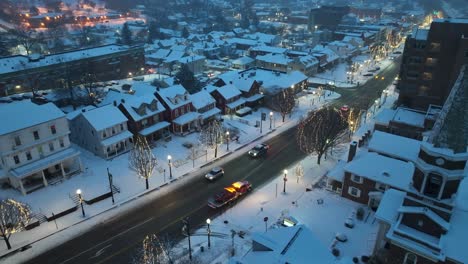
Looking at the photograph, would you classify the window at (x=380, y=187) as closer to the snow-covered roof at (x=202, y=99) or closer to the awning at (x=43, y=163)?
the snow-covered roof at (x=202, y=99)

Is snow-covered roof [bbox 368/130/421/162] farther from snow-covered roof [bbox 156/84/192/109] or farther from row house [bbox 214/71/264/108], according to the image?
snow-covered roof [bbox 156/84/192/109]

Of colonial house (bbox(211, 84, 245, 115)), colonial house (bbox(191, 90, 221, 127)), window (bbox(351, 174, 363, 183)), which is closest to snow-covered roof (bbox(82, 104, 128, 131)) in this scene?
colonial house (bbox(191, 90, 221, 127))

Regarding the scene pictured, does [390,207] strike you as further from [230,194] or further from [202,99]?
[202,99]

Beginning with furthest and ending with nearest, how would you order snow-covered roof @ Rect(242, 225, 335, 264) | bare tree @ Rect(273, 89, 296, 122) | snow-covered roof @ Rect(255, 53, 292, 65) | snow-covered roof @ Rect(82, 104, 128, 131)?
snow-covered roof @ Rect(255, 53, 292, 65), bare tree @ Rect(273, 89, 296, 122), snow-covered roof @ Rect(82, 104, 128, 131), snow-covered roof @ Rect(242, 225, 335, 264)

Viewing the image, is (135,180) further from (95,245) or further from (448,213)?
(448,213)

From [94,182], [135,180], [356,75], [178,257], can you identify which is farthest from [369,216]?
[356,75]

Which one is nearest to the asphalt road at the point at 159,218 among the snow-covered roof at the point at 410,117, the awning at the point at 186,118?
the awning at the point at 186,118
